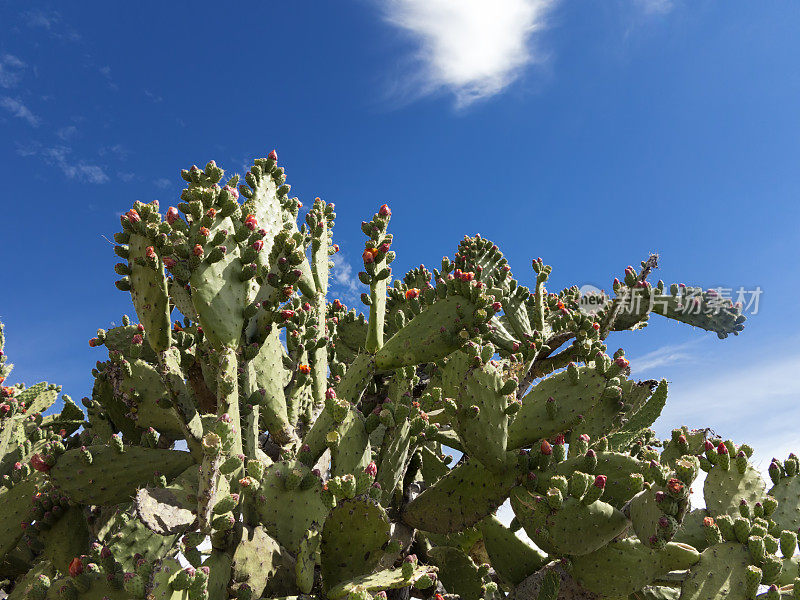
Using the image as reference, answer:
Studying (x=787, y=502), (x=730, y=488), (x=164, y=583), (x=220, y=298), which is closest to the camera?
(x=164, y=583)

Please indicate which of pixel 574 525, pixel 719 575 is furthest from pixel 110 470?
pixel 719 575

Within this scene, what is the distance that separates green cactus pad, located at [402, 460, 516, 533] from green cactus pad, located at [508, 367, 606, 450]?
237 mm

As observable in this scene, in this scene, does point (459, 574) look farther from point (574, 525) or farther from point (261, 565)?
point (261, 565)

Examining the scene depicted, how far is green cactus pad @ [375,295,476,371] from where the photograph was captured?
3.04 metres

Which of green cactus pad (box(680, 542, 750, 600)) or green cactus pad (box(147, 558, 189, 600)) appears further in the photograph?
green cactus pad (box(680, 542, 750, 600))

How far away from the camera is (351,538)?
Result: 2348 millimetres

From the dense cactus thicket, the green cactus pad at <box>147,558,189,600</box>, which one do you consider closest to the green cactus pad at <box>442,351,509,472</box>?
the dense cactus thicket

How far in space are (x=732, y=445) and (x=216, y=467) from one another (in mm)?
2818

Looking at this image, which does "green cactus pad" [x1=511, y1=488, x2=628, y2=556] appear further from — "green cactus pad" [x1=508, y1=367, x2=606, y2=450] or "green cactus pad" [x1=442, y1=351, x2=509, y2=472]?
"green cactus pad" [x1=508, y1=367, x2=606, y2=450]

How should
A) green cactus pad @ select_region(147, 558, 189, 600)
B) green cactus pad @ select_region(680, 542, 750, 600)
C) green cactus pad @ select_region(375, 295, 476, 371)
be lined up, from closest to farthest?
green cactus pad @ select_region(147, 558, 189, 600), green cactus pad @ select_region(680, 542, 750, 600), green cactus pad @ select_region(375, 295, 476, 371)

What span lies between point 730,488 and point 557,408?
42.7 inches

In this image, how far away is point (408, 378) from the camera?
3.40 metres

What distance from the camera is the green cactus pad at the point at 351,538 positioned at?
7.56 ft

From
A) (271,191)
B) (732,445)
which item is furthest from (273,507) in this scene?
(732,445)
